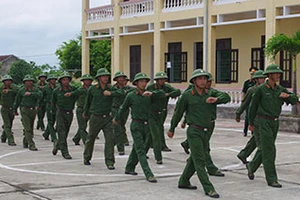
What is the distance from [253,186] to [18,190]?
3.67 meters

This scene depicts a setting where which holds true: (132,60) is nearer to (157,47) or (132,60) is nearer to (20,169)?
(157,47)

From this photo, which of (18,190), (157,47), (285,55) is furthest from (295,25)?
(18,190)

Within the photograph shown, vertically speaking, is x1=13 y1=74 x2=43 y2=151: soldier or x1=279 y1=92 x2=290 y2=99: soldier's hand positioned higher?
x1=279 y1=92 x2=290 y2=99: soldier's hand

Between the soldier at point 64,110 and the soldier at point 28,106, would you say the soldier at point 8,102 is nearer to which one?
the soldier at point 28,106

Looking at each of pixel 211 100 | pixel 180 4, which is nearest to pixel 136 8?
pixel 180 4

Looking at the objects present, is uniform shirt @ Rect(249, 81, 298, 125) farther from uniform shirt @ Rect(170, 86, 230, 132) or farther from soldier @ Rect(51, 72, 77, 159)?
soldier @ Rect(51, 72, 77, 159)

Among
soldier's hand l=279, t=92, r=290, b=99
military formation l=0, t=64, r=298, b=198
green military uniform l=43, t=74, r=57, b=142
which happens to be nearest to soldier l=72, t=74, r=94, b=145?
military formation l=0, t=64, r=298, b=198

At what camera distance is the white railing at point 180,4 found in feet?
90.6

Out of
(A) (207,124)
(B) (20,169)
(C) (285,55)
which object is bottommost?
(B) (20,169)

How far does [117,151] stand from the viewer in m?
14.6

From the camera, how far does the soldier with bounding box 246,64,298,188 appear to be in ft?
32.5

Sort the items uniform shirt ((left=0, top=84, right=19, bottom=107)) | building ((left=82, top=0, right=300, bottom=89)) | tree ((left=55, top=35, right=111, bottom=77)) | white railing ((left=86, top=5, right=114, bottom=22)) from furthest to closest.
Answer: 1. tree ((left=55, top=35, right=111, bottom=77))
2. white railing ((left=86, top=5, right=114, bottom=22))
3. building ((left=82, top=0, right=300, bottom=89))
4. uniform shirt ((left=0, top=84, right=19, bottom=107))

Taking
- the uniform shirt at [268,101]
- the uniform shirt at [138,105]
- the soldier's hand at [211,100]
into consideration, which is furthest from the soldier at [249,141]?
the soldier's hand at [211,100]

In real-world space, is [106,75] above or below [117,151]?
above
